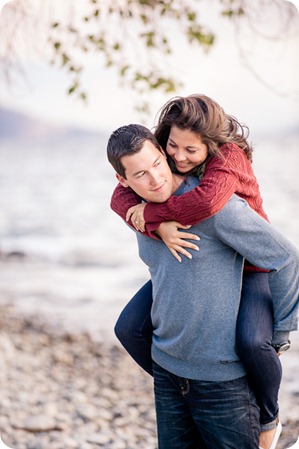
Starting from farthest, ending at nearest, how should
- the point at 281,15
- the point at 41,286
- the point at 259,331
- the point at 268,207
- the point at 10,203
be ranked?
the point at 10,203
the point at 268,207
the point at 41,286
the point at 281,15
the point at 259,331

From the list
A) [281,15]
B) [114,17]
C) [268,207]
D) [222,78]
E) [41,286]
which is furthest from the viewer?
[268,207]

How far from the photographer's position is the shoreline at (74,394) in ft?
11.2

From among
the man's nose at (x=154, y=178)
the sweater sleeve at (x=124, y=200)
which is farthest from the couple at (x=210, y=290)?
the sweater sleeve at (x=124, y=200)

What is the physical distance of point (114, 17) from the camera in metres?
3.35

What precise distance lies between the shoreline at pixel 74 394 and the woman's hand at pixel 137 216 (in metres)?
1.71

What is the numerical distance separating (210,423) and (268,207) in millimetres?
9399

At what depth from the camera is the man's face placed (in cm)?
179

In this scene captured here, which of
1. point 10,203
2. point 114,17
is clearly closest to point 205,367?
point 114,17

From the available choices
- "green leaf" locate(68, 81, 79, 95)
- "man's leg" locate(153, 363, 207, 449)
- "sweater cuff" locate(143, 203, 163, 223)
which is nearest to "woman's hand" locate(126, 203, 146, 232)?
"sweater cuff" locate(143, 203, 163, 223)

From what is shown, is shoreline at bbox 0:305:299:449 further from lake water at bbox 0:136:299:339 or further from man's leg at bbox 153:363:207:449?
man's leg at bbox 153:363:207:449

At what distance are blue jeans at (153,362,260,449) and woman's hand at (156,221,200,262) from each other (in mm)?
368

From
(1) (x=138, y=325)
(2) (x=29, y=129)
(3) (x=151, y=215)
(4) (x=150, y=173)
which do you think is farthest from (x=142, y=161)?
(2) (x=29, y=129)

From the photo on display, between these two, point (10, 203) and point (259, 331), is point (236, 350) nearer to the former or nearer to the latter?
point (259, 331)

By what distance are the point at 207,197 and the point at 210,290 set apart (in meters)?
0.26
